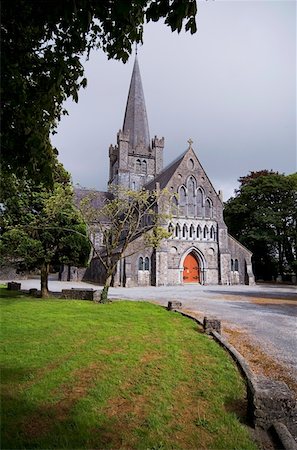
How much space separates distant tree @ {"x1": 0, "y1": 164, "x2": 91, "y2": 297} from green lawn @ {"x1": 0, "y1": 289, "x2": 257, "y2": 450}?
7953 millimetres

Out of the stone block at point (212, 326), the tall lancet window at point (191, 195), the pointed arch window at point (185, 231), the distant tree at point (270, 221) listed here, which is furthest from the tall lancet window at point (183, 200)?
the stone block at point (212, 326)

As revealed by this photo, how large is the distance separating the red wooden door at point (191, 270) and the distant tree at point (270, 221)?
12.6 meters

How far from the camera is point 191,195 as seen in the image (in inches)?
1457

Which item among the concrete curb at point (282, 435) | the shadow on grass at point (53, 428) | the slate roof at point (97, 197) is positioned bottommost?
the concrete curb at point (282, 435)

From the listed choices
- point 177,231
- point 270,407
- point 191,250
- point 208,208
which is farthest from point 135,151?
point 270,407

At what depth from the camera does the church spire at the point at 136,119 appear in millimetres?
52406

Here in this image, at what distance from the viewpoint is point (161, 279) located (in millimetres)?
32250

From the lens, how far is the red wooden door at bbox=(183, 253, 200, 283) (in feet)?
114

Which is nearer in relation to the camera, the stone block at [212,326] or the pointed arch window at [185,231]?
the stone block at [212,326]

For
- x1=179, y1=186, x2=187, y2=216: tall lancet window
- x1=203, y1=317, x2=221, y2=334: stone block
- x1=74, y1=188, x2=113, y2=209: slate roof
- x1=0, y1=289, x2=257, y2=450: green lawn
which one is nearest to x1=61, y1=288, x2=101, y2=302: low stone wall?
x1=0, y1=289, x2=257, y2=450: green lawn

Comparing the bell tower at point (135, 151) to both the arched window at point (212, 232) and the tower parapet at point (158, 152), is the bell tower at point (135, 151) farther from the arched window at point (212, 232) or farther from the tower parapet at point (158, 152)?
the arched window at point (212, 232)

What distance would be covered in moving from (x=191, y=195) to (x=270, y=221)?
13.7 m

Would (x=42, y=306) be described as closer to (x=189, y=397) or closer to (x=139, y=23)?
(x=189, y=397)

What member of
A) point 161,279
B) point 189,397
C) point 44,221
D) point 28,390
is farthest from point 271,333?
point 161,279
